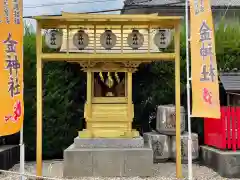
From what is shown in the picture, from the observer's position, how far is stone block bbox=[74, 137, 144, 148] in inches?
329

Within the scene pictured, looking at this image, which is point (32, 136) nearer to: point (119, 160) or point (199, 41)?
point (119, 160)

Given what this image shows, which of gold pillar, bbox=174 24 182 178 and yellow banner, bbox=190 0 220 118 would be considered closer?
yellow banner, bbox=190 0 220 118

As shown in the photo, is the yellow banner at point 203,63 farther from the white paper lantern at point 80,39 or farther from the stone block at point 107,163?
the white paper lantern at point 80,39

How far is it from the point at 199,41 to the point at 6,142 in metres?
6.72

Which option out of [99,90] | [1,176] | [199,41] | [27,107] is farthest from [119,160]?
[27,107]

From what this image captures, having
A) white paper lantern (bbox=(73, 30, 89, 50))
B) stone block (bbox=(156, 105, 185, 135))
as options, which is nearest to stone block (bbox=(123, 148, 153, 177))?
stone block (bbox=(156, 105, 185, 135))

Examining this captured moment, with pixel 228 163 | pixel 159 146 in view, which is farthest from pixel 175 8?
pixel 228 163

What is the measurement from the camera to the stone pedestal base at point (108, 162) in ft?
26.3

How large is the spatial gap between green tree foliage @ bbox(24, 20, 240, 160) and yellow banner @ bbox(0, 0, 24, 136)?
4875 mm

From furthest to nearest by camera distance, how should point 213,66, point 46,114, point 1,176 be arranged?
point 46,114 → point 1,176 → point 213,66

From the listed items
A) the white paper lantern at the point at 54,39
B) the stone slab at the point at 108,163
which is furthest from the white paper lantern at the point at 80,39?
the stone slab at the point at 108,163

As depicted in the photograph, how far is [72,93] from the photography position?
1082cm

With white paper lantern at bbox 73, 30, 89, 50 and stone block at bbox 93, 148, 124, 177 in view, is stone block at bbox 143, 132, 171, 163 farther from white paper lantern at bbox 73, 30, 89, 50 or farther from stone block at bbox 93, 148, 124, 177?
white paper lantern at bbox 73, 30, 89, 50

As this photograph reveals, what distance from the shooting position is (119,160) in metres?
8.07
